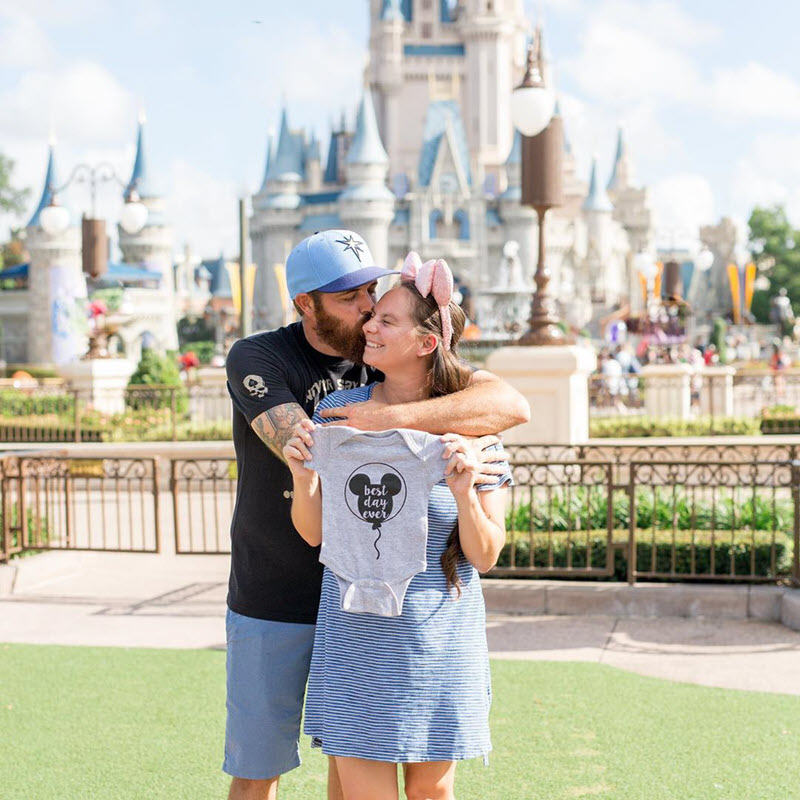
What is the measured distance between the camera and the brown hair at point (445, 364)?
105 inches

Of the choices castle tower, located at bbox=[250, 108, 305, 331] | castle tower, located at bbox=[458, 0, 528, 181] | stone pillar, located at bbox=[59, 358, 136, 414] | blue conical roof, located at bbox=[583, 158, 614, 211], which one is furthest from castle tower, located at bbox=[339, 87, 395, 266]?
stone pillar, located at bbox=[59, 358, 136, 414]

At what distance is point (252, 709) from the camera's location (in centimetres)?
306

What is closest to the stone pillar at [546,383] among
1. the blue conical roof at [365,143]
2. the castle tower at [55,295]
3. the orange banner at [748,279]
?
the castle tower at [55,295]

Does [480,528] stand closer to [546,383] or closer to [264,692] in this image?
[264,692]

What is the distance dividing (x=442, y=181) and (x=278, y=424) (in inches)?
3052

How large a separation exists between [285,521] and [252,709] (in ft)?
1.60

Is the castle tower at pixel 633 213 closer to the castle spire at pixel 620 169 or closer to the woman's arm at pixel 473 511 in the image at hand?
the castle spire at pixel 620 169

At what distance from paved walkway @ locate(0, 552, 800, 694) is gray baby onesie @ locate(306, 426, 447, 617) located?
3.44m

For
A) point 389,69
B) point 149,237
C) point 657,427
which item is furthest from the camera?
point 389,69

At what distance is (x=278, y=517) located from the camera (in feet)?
10.1

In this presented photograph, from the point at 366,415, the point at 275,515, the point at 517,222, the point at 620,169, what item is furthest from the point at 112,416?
the point at 620,169

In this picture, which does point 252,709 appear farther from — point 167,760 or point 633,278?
point 633,278

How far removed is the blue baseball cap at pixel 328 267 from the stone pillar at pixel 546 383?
27.3 feet

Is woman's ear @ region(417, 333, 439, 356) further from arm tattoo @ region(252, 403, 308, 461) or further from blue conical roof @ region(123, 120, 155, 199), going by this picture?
blue conical roof @ region(123, 120, 155, 199)
